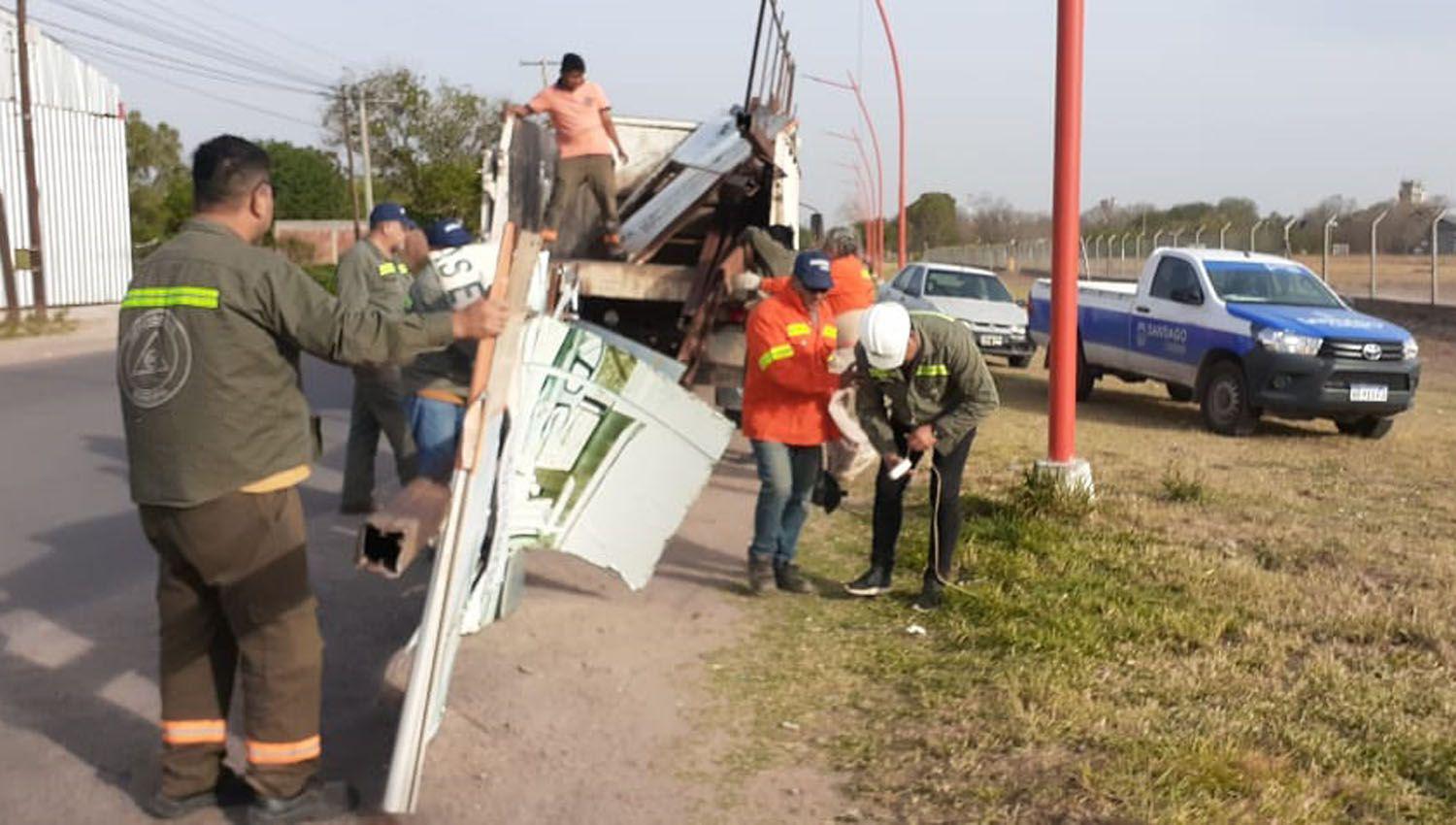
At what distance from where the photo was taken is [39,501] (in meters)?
9.45

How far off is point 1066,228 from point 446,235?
13.7 feet

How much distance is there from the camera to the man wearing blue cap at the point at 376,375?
8406 mm

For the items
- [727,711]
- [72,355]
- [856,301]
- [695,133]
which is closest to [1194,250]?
[695,133]

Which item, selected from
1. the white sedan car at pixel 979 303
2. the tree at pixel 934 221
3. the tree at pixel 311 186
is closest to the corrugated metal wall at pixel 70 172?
the white sedan car at pixel 979 303

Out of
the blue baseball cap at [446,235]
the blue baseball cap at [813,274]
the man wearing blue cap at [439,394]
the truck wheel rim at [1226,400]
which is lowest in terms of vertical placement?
the truck wheel rim at [1226,400]

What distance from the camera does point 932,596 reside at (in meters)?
7.13

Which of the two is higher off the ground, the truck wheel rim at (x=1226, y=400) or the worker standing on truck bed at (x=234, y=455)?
the worker standing on truck bed at (x=234, y=455)

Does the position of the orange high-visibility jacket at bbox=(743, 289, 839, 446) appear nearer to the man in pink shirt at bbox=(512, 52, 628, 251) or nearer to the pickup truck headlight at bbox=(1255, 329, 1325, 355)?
the man in pink shirt at bbox=(512, 52, 628, 251)

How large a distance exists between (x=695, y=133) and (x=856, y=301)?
5497 millimetres

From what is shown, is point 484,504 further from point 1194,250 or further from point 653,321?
point 1194,250

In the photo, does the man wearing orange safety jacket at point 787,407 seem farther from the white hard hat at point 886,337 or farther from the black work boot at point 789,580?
the white hard hat at point 886,337

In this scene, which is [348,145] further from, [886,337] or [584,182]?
[886,337]

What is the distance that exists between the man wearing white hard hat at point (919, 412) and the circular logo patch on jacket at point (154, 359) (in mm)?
3430

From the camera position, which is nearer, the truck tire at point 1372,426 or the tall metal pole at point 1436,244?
the truck tire at point 1372,426
